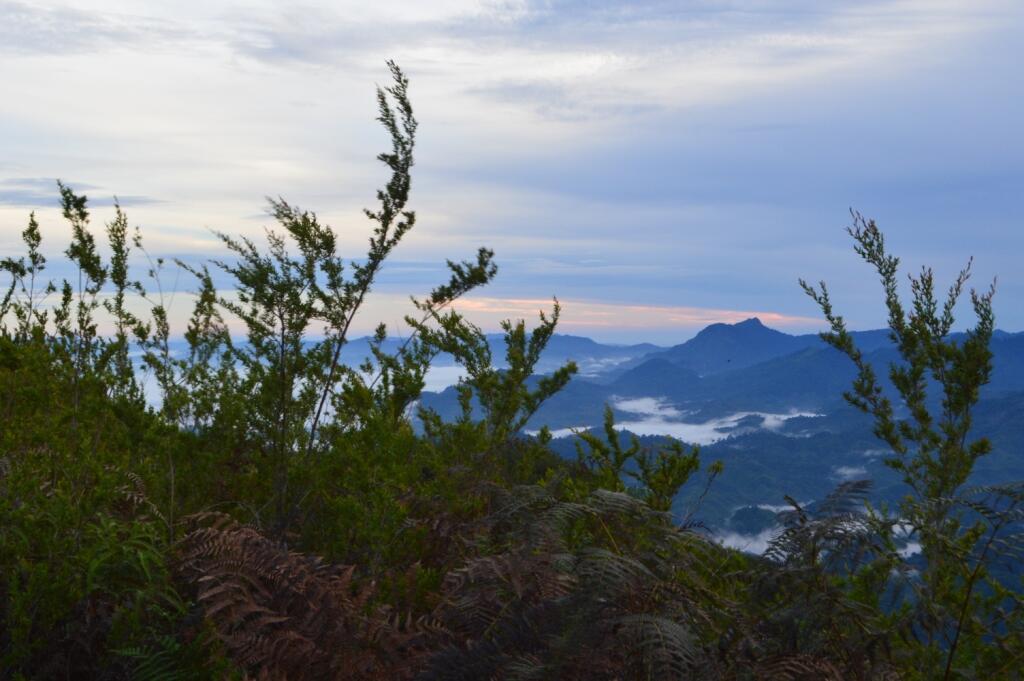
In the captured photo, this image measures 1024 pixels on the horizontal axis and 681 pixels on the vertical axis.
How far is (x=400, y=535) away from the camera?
14.8 ft

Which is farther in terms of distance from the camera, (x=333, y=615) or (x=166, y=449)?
(x=166, y=449)

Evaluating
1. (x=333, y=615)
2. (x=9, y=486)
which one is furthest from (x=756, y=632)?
(x=9, y=486)

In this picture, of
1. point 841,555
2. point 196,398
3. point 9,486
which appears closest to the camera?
point 841,555

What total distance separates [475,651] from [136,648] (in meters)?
1.21

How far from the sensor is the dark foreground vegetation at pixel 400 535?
2455mm

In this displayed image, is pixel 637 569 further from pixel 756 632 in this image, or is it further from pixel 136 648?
pixel 136 648

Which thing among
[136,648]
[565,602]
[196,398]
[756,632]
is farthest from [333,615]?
[196,398]

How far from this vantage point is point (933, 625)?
2.46 m

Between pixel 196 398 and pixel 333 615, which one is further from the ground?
pixel 196 398

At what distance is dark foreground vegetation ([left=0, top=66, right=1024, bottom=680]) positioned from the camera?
2.46m

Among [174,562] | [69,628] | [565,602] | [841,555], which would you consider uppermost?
[841,555]

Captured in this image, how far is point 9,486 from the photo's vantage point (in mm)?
3615

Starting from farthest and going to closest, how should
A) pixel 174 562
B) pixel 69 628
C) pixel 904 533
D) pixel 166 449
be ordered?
pixel 166 449 < pixel 174 562 < pixel 69 628 < pixel 904 533

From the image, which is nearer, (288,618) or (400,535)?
(288,618)
